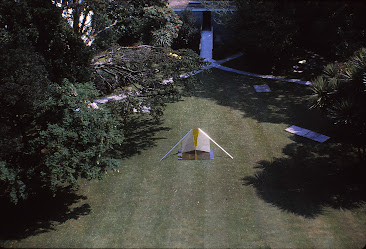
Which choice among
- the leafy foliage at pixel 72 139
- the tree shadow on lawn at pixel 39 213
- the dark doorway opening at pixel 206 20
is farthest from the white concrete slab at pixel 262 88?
the tree shadow on lawn at pixel 39 213

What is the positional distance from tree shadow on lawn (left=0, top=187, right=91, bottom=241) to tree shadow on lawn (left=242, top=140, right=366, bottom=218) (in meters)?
7.16

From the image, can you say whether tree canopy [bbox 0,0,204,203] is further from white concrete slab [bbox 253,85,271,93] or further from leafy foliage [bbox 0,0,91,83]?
white concrete slab [bbox 253,85,271,93]

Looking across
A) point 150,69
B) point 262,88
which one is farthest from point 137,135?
point 262,88

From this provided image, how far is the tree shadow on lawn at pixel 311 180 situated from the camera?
39.6ft

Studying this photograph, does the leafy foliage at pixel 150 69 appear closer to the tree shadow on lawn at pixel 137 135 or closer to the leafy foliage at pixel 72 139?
the tree shadow on lawn at pixel 137 135

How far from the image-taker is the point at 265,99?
21359mm

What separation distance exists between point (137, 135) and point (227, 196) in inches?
271

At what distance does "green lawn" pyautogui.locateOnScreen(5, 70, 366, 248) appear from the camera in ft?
35.2

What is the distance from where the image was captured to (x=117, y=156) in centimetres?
1567

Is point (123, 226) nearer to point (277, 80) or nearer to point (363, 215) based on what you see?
point (363, 215)

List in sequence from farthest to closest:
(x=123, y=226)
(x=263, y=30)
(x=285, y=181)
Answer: (x=263, y=30), (x=285, y=181), (x=123, y=226)

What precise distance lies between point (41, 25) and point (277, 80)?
17446 millimetres

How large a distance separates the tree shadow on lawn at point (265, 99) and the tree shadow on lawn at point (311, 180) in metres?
2.55

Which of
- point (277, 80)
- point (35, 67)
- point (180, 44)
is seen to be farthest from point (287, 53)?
point (35, 67)
